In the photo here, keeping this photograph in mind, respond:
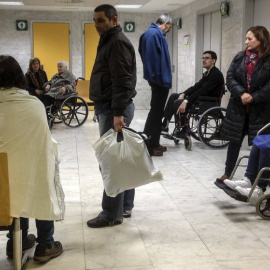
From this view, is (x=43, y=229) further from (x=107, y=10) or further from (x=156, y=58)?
(x=156, y=58)

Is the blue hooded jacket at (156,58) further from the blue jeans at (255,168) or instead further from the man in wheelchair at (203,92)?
the blue jeans at (255,168)

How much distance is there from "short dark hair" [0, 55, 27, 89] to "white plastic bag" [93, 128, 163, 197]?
2.30 ft

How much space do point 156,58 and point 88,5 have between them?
491cm

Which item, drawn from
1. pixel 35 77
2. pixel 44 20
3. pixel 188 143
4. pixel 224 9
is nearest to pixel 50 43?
pixel 44 20

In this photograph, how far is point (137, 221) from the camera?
321 cm

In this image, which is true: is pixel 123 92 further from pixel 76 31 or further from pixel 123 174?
A: pixel 76 31

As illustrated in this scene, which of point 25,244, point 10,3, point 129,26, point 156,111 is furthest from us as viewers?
point 129,26

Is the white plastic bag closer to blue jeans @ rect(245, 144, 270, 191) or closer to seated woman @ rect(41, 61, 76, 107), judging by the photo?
blue jeans @ rect(245, 144, 270, 191)

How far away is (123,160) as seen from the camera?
2820mm

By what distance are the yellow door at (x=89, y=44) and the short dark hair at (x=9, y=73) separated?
27.0ft

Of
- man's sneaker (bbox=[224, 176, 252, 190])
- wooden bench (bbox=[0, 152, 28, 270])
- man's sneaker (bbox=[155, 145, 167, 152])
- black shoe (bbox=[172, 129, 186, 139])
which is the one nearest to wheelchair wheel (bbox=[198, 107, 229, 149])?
black shoe (bbox=[172, 129, 186, 139])

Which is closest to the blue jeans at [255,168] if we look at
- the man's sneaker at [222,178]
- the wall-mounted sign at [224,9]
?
the man's sneaker at [222,178]

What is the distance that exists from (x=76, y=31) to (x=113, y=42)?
7.90 m

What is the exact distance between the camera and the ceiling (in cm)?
870
